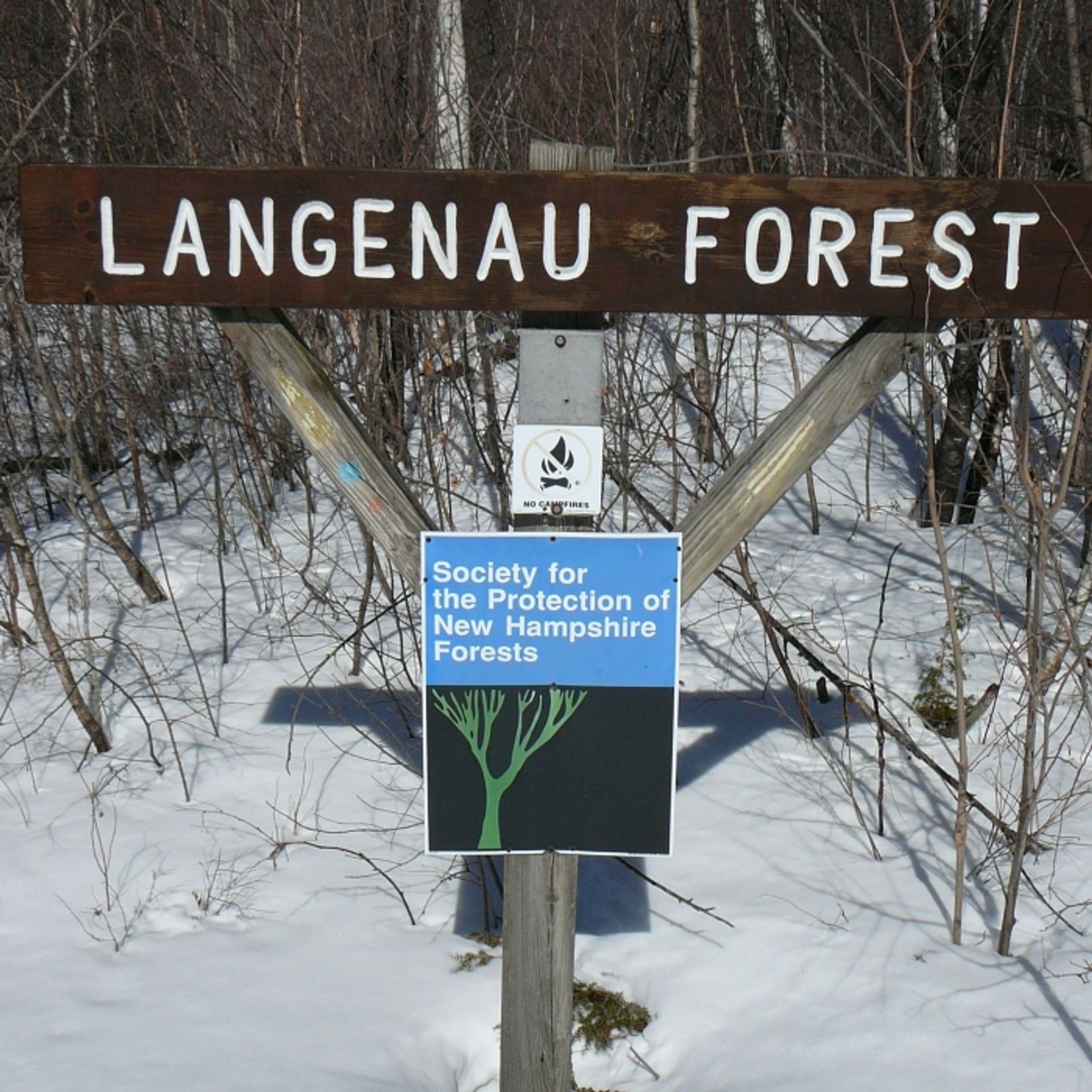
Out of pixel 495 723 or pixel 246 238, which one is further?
pixel 495 723

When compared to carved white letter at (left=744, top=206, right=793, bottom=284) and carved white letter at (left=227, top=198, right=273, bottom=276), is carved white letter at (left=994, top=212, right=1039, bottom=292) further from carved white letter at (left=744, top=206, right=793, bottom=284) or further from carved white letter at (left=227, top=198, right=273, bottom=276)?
carved white letter at (left=227, top=198, right=273, bottom=276)

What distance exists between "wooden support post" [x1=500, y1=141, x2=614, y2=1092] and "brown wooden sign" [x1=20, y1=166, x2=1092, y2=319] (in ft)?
0.39

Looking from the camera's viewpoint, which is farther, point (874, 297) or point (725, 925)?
point (725, 925)

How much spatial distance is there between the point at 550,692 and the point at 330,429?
2.39 feet

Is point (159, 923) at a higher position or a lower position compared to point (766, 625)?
lower

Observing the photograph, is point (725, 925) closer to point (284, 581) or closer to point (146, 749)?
point (146, 749)

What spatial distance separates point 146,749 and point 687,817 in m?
2.22

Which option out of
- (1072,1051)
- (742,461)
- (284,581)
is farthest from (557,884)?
(284,581)

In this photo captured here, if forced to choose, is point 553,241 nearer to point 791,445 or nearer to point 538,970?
point 791,445

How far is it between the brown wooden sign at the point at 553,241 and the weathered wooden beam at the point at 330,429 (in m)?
0.17

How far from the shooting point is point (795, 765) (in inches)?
167

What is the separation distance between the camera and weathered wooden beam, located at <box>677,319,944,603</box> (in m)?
2.25

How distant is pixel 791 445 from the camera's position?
2312 mm

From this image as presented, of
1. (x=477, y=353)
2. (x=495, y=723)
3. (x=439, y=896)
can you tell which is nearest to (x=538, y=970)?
(x=495, y=723)
